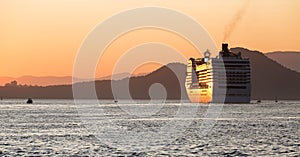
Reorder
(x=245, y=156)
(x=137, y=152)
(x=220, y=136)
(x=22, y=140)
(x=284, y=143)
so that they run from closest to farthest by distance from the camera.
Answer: (x=245, y=156) → (x=137, y=152) → (x=284, y=143) → (x=22, y=140) → (x=220, y=136)

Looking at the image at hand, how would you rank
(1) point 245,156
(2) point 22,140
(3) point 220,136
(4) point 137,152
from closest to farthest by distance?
1. (1) point 245,156
2. (4) point 137,152
3. (2) point 22,140
4. (3) point 220,136

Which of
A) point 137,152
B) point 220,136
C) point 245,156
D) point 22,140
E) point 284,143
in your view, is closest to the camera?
point 245,156

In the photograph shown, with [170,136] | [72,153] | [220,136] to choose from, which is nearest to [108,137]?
[170,136]

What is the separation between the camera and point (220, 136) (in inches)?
2761

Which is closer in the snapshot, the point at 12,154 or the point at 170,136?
the point at 12,154

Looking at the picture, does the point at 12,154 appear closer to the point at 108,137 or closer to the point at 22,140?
the point at 22,140

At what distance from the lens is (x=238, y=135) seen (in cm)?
7156

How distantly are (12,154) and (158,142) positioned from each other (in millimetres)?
15627

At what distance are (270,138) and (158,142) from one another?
44.6 ft

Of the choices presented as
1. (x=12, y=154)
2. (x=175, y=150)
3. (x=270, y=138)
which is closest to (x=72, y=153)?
(x=12, y=154)

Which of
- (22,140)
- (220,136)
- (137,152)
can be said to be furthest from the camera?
(220,136)

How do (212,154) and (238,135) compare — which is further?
(238,135)

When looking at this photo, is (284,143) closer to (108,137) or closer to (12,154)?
(108,137)

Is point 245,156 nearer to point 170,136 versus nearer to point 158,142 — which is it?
point 158,142
